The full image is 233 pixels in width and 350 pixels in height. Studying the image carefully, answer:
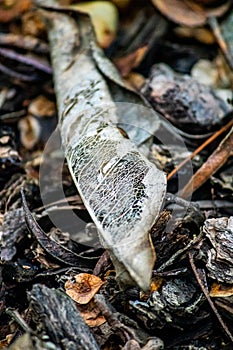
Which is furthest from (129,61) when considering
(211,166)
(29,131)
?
(211,166)

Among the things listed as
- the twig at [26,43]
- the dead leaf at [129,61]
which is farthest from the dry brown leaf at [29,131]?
the dead leaf at [129,61]

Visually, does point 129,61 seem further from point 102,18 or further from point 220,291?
point 220,291

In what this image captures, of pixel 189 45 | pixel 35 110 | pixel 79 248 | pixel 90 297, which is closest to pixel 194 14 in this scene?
pixel 189 45

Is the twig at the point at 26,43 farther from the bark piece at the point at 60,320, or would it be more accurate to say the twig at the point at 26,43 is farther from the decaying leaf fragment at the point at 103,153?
the bark piece at the point at 60,320

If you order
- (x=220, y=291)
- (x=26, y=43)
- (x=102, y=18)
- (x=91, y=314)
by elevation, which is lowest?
(x=91, y=314)

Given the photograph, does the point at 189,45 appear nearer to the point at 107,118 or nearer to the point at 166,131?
the point at 166,131

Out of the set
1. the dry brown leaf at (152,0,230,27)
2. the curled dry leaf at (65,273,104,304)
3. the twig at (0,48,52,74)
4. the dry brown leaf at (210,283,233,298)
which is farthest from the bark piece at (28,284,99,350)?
the dry brown leaf at (152,0,230,27)

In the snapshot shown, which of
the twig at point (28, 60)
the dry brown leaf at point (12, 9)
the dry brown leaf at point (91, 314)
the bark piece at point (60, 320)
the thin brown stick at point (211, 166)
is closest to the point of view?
the bark piece at point (60, 320)
